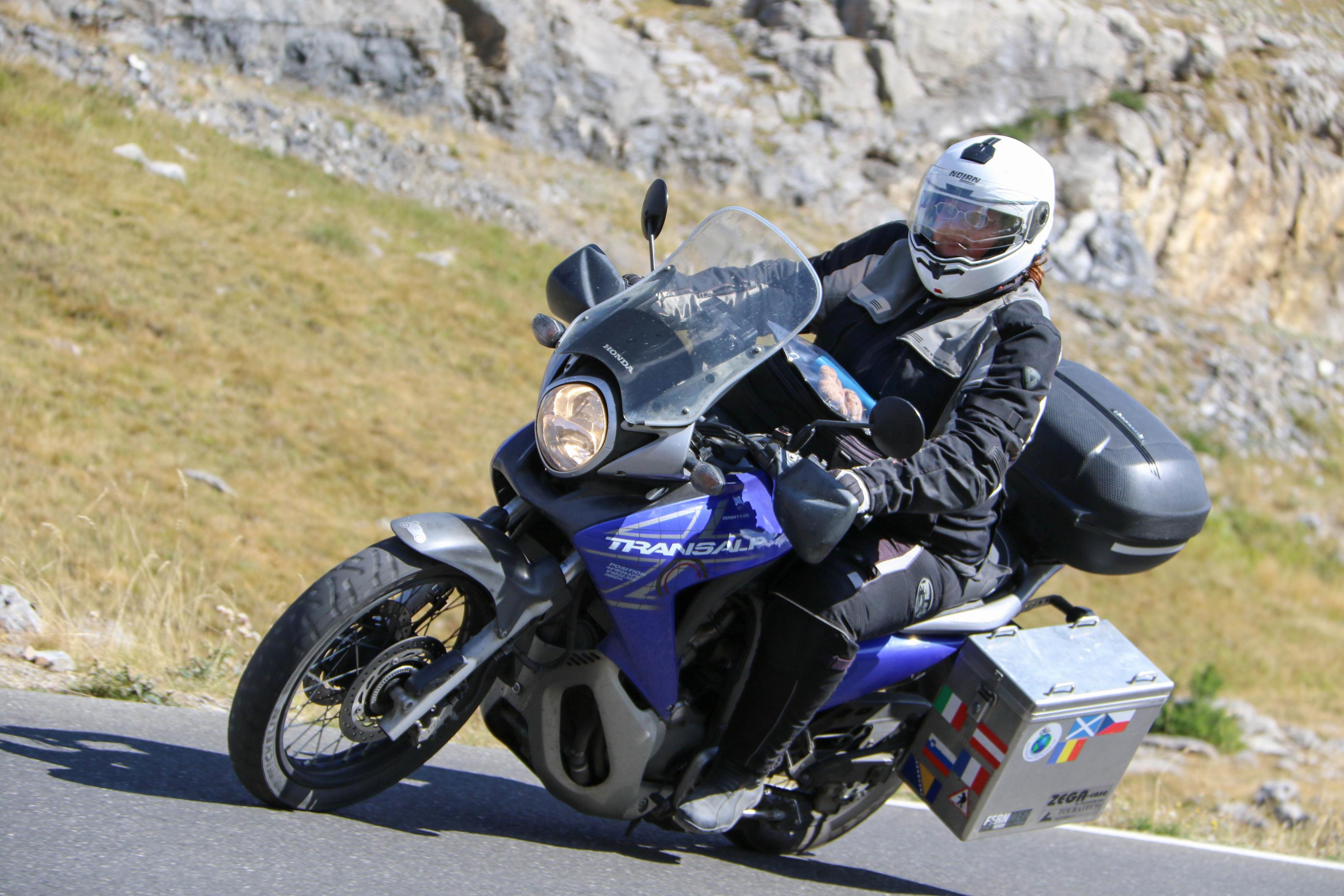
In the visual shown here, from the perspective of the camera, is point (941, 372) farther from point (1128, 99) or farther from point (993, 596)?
point (1128, 99)

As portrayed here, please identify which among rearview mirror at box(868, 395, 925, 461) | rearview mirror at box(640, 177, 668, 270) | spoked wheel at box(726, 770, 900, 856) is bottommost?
spoked wheel at box(726, 770, 900, 856)

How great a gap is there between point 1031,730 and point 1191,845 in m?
2.06

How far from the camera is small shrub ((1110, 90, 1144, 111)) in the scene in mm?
28641

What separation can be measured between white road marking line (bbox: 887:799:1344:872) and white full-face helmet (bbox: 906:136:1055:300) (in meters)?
2.41

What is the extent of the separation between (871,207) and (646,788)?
927 inches

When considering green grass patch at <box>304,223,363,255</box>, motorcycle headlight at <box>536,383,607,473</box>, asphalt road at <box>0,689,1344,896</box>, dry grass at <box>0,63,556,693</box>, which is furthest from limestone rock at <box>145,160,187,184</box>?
motorcycle headlight at <box>536,383,607,473</box>

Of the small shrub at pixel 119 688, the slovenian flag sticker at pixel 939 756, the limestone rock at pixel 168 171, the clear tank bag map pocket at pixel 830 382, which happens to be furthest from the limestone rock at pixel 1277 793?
the limestone rock at pixel 168 171

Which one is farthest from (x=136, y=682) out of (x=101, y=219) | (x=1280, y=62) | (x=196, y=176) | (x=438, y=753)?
(x=1280, y=62)

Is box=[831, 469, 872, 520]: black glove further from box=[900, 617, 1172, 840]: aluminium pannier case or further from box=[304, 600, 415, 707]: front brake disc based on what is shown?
box=[304, 600, 415, 707]: front brake disc

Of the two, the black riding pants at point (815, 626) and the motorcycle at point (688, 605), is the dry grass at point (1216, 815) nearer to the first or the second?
the motorcycle at point (688, 605)

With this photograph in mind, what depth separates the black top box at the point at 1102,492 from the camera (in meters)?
3.84

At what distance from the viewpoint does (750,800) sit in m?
3.64

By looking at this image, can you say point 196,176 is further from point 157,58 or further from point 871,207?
point 871,207

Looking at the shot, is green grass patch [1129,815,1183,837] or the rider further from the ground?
the rider
